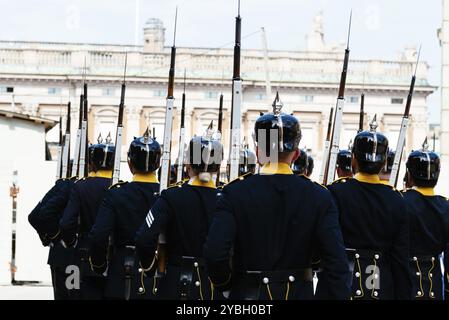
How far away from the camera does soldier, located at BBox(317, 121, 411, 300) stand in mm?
7891

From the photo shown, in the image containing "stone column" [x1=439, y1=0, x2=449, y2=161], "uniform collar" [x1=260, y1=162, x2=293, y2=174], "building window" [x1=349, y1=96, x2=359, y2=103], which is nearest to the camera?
"uniform collar" [x1=260, y1=162, x2=293, y2=174]

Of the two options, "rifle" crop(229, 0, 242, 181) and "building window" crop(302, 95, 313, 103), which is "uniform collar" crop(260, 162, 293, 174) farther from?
"building window" crop(302, 95, 313, 103)

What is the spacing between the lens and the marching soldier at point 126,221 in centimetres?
914

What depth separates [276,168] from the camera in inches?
250

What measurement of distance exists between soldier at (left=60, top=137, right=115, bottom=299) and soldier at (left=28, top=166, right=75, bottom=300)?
0.41m

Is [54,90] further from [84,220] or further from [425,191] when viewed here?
[425,191]

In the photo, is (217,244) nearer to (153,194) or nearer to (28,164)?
(153,194)

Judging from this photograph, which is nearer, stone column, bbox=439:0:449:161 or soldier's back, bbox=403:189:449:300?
soldier's back, bbox=403:189:449:300

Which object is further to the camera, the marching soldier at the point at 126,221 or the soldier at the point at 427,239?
the marching soldier at the point at 126,221

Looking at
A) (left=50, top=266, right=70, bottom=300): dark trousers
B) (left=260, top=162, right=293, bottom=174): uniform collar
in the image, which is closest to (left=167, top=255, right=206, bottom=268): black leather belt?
(left=260, top=162, right=293, bottom=174): uniform collar

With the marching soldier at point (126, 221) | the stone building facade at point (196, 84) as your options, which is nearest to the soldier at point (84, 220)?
the marching soldier at point (126, 221)

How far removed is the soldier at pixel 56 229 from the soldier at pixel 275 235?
210 inches

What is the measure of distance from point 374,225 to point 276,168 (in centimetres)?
185

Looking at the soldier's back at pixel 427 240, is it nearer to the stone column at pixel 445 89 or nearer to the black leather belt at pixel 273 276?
the black leather belt at pixel 273 276
